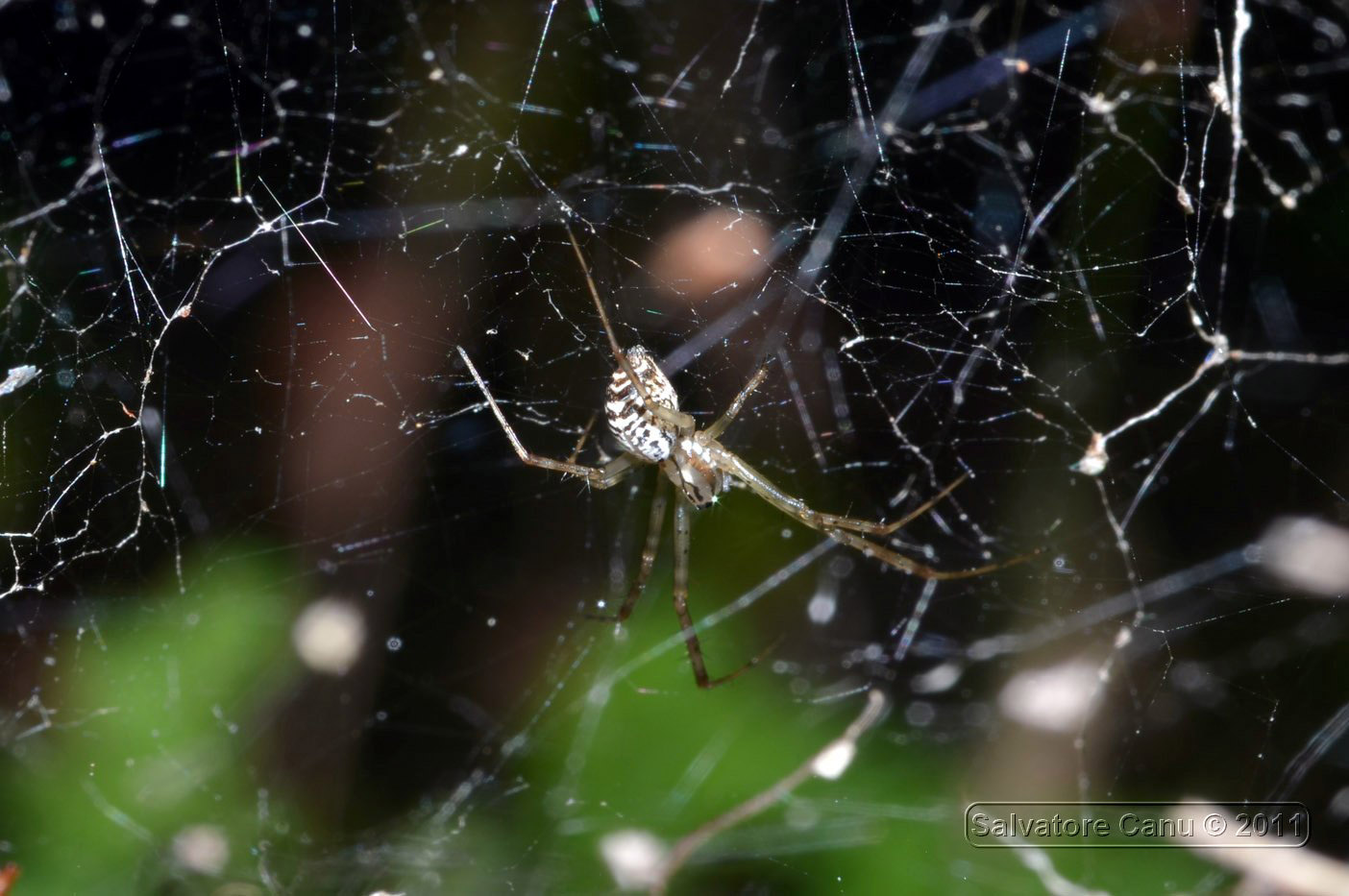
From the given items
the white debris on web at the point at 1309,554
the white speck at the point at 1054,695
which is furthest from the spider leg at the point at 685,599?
the white debris on web at the point at 1309,554

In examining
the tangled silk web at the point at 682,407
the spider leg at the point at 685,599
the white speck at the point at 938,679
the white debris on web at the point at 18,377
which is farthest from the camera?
the white speck at the point at 938,679

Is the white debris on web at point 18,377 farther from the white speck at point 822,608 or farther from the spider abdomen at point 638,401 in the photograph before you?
the white speck at point 822,608

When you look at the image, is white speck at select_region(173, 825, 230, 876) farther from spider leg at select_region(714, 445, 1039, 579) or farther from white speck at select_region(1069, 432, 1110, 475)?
white speck at select_region(1069, 432, 1110, 475)

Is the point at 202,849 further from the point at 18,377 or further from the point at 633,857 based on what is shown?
the point at 18,377

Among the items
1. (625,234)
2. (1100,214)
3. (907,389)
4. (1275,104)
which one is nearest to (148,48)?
(625,234)

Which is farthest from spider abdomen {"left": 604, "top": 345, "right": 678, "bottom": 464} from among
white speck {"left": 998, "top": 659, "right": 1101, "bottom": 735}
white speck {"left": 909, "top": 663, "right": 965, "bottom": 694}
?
white speck {"left": 998, "top": 659, "right": 1101, "bottom": 735}

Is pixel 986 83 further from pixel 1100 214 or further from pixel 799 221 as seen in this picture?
pixel 799 221
